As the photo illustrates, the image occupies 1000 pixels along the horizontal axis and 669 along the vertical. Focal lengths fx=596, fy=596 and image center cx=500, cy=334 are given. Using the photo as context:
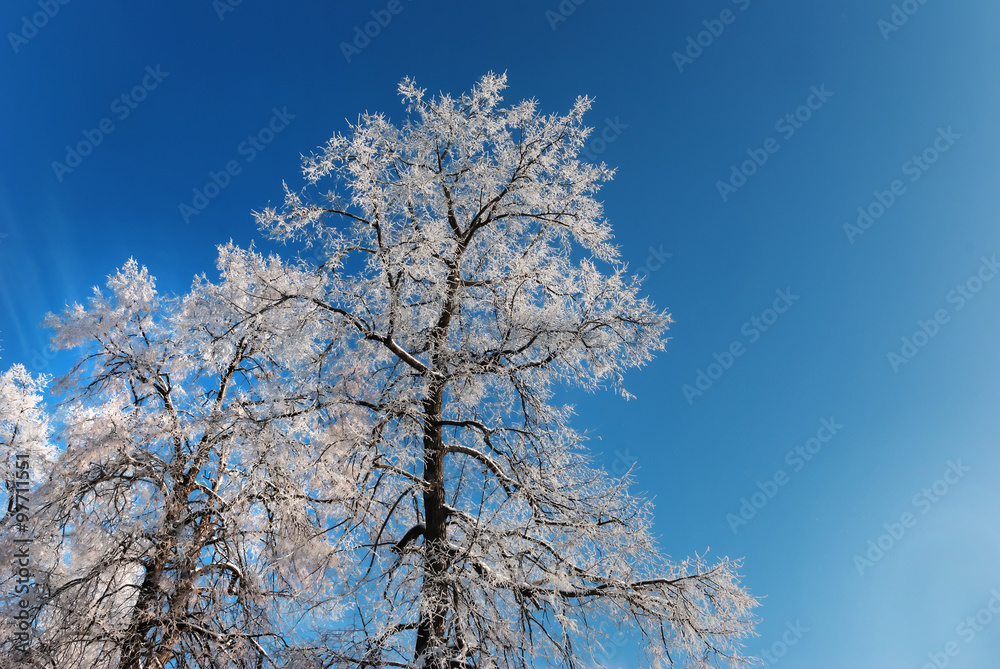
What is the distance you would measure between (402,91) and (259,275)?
3295 millimetres

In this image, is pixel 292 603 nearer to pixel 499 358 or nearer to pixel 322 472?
pixel 322 472

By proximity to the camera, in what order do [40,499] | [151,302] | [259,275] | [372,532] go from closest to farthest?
[259,275]
[372,532]
[40,499]
[151,302]

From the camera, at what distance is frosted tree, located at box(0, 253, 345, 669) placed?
23.3 feet

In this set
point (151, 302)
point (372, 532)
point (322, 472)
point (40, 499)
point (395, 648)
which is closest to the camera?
point (395, 648)

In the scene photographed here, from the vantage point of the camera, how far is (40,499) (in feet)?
28.1

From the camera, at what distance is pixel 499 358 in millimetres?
7273

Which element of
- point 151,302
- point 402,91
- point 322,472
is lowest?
point 322,472

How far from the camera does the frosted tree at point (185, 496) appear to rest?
710cm

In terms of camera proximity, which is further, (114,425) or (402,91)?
(114,425)

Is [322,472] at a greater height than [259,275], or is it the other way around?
[259,275]

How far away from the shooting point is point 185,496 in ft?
27.8

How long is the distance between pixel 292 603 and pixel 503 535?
347cm

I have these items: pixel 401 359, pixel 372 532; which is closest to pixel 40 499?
pixel 372 532

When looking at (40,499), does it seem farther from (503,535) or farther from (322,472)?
(503,535)
